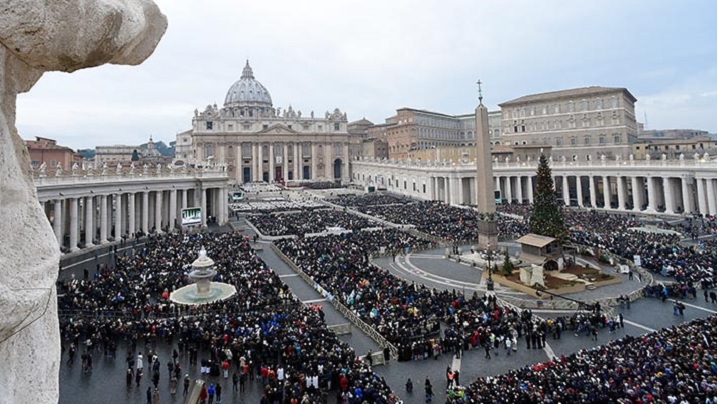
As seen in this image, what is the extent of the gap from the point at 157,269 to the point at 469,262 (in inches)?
755

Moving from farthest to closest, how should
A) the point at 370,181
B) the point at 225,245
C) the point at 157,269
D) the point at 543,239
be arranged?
1. the point at 370,181
2. the point at 225,245
3. the point at 543,239
4. the point at 157,269

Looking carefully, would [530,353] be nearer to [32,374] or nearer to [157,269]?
[32,374]

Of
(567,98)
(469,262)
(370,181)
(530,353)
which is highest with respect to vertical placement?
(567,98)

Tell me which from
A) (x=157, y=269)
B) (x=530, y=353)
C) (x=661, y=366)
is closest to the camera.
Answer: (x=661, y=366)

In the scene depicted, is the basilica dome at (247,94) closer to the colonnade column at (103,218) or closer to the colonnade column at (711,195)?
the colonnade column at (103,218)

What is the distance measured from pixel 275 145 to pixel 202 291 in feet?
296

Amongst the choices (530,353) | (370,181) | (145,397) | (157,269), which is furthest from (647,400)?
(370,181)

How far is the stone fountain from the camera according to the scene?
19883 millimetres

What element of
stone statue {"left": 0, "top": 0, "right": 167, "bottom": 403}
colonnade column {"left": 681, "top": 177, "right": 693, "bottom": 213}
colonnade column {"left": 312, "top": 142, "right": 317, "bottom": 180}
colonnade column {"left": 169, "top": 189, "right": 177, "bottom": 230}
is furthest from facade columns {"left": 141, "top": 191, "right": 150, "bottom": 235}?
colonnade column {"left": 312, "top": 142, "right": 317, "bottom": 180}

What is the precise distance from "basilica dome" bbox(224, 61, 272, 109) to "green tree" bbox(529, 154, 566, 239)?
113476mm

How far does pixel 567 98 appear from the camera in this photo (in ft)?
234

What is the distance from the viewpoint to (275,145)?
108 meters

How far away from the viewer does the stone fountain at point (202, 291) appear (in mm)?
19883

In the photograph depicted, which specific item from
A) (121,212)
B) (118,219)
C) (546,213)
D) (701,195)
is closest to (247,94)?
(121,212)
